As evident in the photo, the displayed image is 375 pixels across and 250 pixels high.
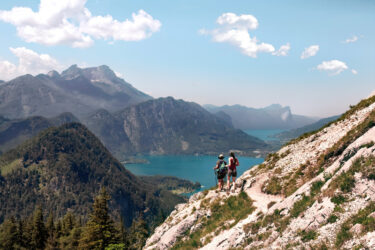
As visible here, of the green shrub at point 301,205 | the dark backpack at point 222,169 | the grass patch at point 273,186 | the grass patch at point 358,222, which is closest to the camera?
the grass patch at point 358,222

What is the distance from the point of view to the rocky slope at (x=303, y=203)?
47.6ft

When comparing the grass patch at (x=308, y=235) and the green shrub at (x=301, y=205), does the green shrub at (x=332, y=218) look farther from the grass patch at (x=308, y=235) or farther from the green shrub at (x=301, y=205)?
the green shrub at (x=301, y=205)

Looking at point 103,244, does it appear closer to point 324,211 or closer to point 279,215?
point 279,215

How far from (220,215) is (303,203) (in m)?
11.2

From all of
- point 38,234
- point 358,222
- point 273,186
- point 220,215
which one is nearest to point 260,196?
point 273,186

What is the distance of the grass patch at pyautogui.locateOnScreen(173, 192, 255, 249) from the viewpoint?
25330 mm

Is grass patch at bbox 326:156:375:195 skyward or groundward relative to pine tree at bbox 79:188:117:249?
skyward

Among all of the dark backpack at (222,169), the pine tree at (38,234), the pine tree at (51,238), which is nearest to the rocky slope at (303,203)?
the dark backpack at (222,169)

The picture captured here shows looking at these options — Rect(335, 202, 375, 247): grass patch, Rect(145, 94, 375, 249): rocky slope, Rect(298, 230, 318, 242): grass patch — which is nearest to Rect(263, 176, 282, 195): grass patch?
Rect(145, 94, 375, 249): rocky slope

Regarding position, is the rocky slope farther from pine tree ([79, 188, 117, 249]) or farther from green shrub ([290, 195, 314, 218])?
pine tree ([79, 188, 117, 249])

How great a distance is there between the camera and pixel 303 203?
60.4ft

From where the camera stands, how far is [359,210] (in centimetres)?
1430

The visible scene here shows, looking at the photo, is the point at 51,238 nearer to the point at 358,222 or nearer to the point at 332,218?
the point at 332,218

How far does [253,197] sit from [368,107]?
16311mm
